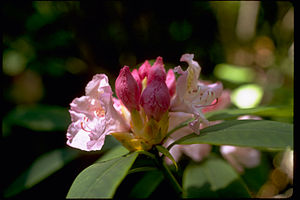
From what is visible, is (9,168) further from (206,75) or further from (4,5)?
(206,75)

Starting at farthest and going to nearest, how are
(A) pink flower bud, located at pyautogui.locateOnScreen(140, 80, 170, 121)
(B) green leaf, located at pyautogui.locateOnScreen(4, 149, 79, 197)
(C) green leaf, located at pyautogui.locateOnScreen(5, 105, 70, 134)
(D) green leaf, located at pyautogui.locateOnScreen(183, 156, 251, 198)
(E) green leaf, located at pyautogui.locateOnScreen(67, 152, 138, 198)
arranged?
1. (C) green leaf, located at pyautogui.locateOnScreen(5, 105, 70, 134)
2. (B) green leaf, located at pyautogui.locateOnScreen(4, 149, 79, 197)
3. (D) green leaf, located at pyautogui.locateOnScreen(183, 156, 251, 198)
4. (A) pink flower bud, located at pyautogui.locateOnScreen(140, 80, 170, 121)
5. (E) green leaf, located at pyautogui.locateOnScreen(67, 152, 138, 198)

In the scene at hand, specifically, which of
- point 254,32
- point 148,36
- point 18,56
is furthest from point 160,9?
point 18,56

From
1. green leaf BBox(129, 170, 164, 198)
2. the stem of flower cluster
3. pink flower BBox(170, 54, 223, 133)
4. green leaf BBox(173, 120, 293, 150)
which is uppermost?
pink flower BBox(170, 54, 223, 133)

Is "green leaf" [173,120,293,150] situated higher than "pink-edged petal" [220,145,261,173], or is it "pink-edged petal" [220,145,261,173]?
"green leaf" [173,120,293,150]

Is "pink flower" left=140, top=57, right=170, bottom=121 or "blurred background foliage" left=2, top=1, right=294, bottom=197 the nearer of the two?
"pink flower" left=140, top=57, right=170, bottom=121

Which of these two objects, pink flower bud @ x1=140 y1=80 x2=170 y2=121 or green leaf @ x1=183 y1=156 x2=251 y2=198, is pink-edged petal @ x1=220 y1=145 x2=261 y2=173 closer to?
green leaf @ x1=183 y1=156 x2=251 y2=198

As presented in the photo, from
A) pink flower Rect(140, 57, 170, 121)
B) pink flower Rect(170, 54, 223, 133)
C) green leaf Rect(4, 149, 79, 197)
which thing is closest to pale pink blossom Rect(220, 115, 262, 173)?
pink flower Rect(170, 54, 223, 133)

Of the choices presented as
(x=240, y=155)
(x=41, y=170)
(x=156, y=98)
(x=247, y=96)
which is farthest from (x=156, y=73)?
(x=247, y=96)
